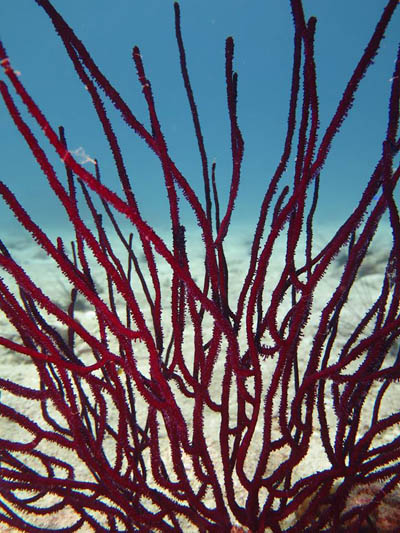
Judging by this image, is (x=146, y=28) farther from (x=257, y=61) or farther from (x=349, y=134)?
(x=349, y=134)

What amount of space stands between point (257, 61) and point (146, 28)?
87.0 ft

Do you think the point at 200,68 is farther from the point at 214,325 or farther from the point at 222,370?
the point at 214,325

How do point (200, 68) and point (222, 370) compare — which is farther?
point (200, 68)

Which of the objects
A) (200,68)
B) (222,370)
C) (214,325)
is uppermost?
(200,68)

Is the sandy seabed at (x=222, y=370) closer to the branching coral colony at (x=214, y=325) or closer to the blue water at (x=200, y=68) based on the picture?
the branching coral colony at (x=214, y=325)

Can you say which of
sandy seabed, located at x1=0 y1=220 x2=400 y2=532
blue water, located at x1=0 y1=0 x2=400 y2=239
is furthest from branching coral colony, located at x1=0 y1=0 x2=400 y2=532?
blue water, located at x1=0 y1=0 x2=400 y2=239

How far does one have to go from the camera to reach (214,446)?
3.25 m

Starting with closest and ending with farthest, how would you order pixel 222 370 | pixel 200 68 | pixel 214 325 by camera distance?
pixel 214 325 < pixel 222 370 < pixel 200 68

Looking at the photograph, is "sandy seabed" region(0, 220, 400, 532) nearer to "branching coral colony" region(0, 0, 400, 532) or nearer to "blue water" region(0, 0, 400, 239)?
"branching coral colony" region(0, 0, 400, 532)

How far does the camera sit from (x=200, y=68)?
83375mm

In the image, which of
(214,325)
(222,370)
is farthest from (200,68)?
(214,325)

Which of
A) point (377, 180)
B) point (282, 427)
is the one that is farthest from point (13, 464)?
point (377, 180)

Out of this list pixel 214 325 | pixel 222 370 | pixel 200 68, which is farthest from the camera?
pixel 200 68

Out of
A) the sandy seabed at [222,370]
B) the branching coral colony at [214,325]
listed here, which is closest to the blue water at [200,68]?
the sandy seabed at [222,370]
